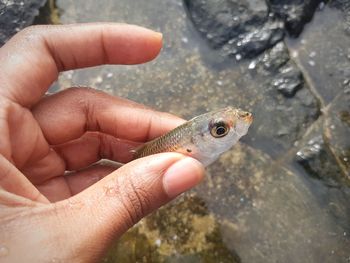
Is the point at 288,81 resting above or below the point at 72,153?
above

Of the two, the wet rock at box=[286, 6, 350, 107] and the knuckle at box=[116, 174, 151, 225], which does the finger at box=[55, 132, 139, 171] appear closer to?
the knuckle at box=[116, 174, 151, 225]

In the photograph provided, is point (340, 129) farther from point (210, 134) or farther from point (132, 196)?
point (132, 196)

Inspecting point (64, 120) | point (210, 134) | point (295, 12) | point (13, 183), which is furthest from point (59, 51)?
point (295, 12)

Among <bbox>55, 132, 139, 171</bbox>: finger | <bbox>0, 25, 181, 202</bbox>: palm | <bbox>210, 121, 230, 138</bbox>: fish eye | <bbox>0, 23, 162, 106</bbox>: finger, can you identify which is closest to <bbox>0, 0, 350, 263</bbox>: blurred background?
<bbox>55, 132, 139, 171</bbox>: finger

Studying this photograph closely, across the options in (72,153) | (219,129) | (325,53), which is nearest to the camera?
(219,129)

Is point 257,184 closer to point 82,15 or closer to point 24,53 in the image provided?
point 24,53

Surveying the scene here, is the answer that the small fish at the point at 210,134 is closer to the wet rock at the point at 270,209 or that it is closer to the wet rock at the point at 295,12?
the wet rock at the point at 270,209

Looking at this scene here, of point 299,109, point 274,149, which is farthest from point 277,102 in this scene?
point 274,149
